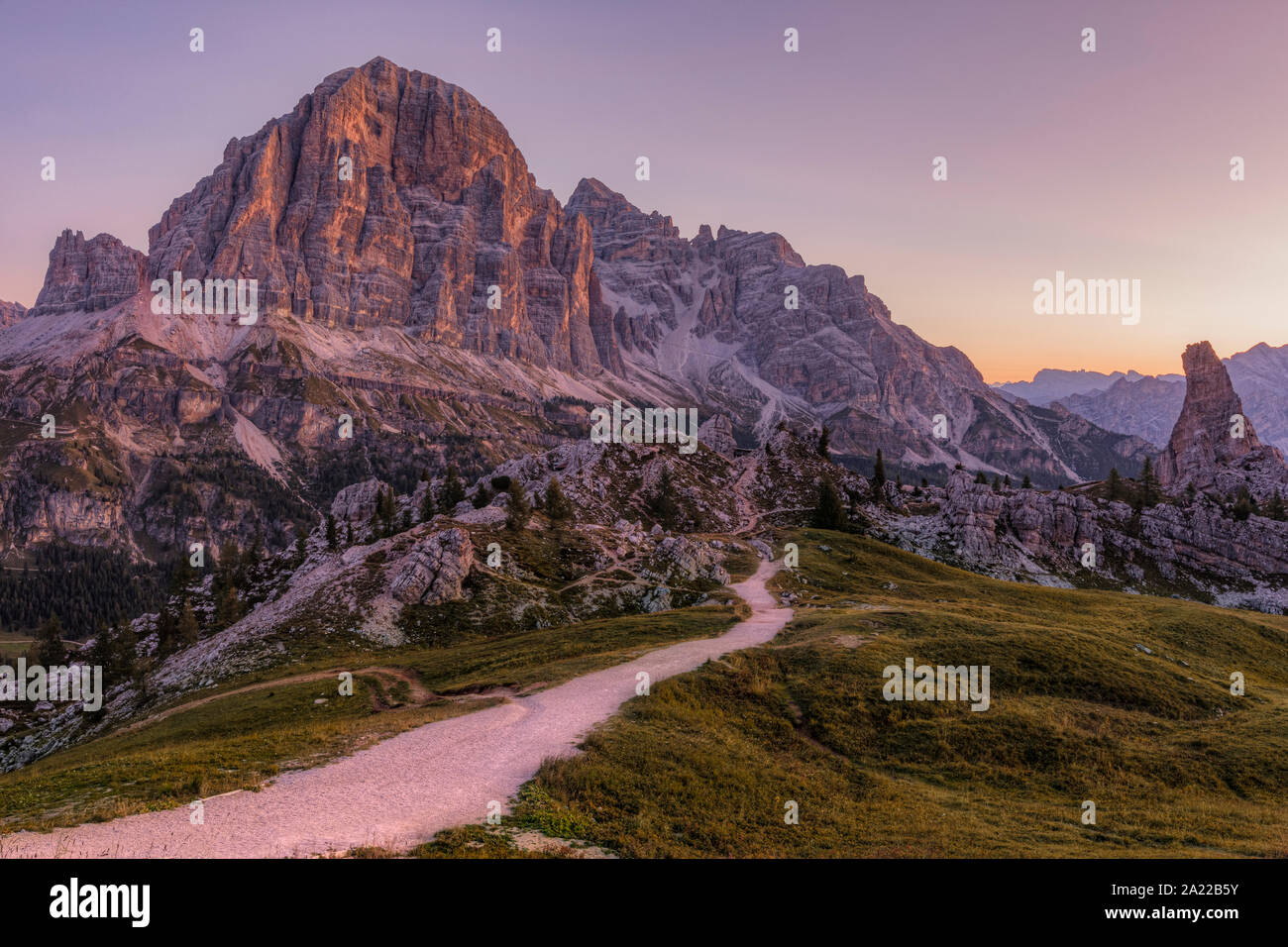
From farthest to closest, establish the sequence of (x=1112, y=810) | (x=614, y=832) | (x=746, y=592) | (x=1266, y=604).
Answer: (x=1266, y=604) < (x=746, y=592) < (x=1112, y=810) < (x=614, y=832)

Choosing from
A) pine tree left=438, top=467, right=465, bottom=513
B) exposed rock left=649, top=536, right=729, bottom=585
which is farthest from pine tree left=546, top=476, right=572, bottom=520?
pine tree left=438, top=467, right=465, bottom=513

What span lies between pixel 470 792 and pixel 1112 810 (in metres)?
26.1

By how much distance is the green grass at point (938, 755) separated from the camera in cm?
2092

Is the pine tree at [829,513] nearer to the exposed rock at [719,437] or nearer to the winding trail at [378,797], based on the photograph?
the exposed rock at [719,437]

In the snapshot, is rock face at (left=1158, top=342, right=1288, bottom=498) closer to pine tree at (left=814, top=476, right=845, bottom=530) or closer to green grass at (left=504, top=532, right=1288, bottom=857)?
pine tree at (left=814, top=476, right=845, bottom=530)

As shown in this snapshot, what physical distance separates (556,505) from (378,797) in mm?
78272

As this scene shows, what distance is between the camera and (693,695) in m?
35.8

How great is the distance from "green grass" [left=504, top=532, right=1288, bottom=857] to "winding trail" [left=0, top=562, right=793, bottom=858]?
2.20 metres

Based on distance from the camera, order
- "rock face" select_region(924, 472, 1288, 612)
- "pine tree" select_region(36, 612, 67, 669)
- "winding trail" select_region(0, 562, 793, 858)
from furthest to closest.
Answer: "rock face" select_region(924, 472, 1288, 612)
"pine tree" select_region(36, 612, 67, 669)
"winding trail" select_region(0, 562, 793, 858)

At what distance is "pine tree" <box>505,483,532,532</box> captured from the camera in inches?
3570

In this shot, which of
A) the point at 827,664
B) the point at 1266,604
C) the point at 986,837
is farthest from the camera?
the point at 1266,604

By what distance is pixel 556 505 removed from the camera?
325 feet
